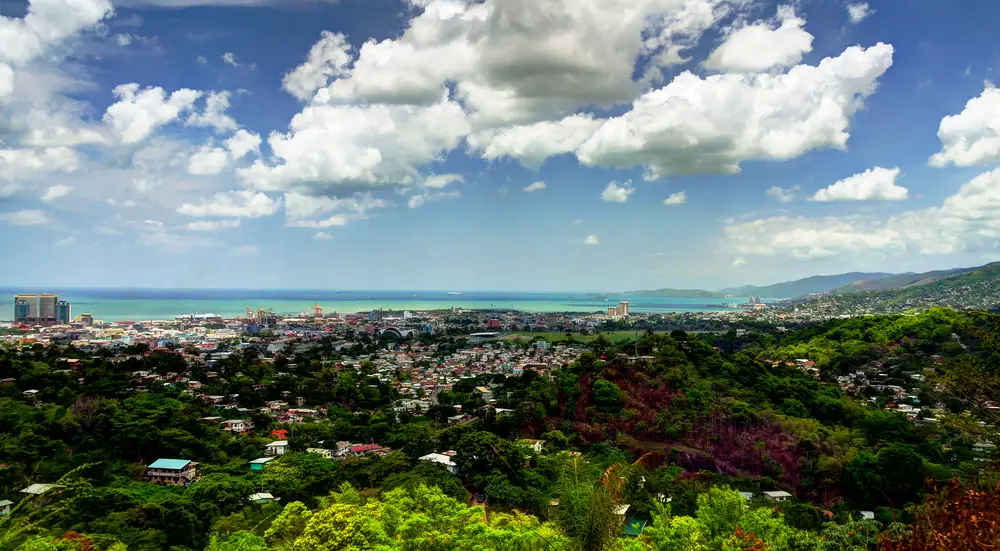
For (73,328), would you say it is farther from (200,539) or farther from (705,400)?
(705,400)

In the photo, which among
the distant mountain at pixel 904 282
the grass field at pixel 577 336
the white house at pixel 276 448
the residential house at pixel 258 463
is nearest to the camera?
the residential house at pixel 258 463

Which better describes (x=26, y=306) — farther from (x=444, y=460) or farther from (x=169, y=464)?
(x=444, y=460)

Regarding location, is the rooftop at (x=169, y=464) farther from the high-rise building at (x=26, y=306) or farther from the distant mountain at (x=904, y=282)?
the distant mountain at (x=904, y=282)

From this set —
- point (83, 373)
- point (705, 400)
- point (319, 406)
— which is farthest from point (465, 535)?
point (83, 373)

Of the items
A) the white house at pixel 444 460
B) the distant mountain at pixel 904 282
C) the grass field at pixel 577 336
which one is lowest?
the grass field at pixel 577 336

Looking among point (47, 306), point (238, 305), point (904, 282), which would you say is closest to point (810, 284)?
point (904, 282)

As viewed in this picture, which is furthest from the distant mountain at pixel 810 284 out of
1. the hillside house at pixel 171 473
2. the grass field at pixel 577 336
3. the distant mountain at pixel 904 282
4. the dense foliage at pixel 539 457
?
the hillside house at pixel 171 473
